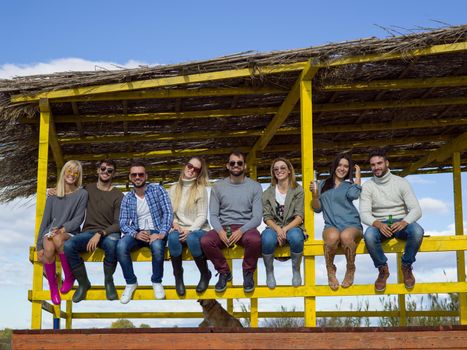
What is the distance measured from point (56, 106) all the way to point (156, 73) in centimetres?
165

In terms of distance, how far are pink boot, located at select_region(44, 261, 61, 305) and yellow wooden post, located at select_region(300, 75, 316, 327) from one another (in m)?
2.60

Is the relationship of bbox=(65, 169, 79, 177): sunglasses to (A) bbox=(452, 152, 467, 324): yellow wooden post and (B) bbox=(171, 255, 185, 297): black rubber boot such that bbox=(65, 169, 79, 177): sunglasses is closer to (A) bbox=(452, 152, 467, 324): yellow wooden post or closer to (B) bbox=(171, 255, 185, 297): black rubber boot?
(B) bbox=(171, 255, 185, 297): black rubber boot

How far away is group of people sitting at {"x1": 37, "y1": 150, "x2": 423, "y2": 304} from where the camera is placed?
7293mm

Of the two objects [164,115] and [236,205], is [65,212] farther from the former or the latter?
[164,115]

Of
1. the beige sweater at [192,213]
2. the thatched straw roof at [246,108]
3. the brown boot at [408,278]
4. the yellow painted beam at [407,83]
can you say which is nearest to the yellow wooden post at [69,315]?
the thatched straw roof at [246,108]

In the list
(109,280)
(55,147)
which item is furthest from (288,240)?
(55,147)

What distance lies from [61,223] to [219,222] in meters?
1.67

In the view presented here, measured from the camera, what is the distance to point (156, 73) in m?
8.04

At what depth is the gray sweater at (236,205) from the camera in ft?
24.4

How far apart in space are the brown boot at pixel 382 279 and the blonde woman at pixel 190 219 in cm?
172

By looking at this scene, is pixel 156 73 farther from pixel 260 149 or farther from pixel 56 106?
pixel 260 149

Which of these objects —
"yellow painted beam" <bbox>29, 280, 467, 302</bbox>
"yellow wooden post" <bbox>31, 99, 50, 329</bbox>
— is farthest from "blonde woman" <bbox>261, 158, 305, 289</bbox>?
"yellow wooden post" <bbox>31, 99, 50, 329</bbox>

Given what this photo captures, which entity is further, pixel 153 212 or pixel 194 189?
pixel 194 189

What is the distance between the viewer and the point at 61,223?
7.64 meters
